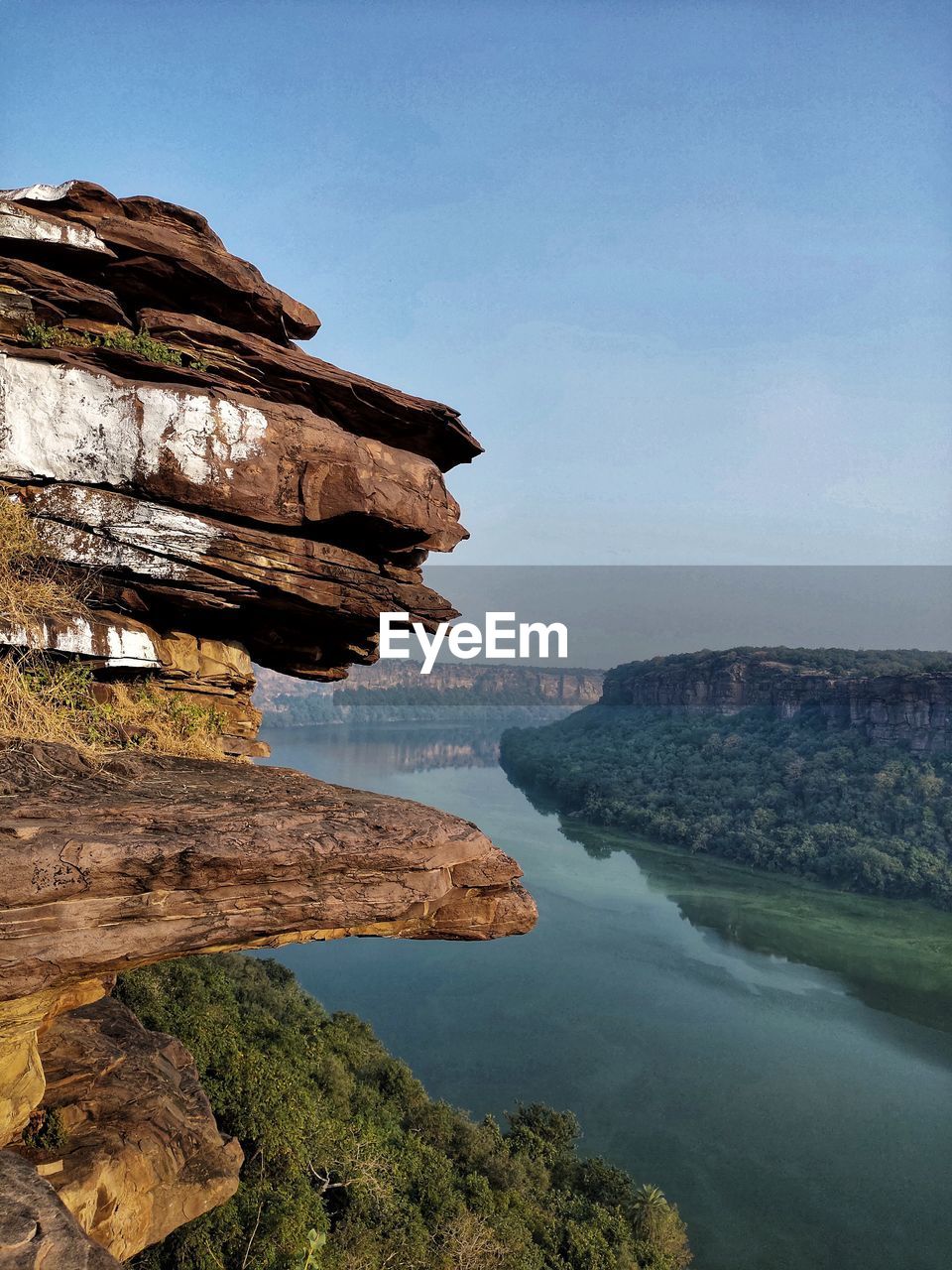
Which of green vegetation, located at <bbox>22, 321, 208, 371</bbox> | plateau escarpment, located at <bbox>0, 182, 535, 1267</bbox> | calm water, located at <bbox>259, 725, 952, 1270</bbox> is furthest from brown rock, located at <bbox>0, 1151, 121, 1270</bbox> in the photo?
calm water, located at <bbox>259, 725, 952, 1270</bbox>

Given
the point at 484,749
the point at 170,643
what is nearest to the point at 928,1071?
the point at 170,643

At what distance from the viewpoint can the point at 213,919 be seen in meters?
5.05

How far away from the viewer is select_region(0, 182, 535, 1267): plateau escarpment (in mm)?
4875

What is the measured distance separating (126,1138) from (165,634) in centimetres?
535

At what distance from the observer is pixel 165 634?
28.6ft

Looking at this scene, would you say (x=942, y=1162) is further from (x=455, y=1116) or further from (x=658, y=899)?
(x=658, y=899)

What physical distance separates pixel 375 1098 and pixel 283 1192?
8004 millimetres

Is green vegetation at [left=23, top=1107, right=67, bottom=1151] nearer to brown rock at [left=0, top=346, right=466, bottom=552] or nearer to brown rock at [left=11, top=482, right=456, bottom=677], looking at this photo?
brown rock at [left=11, top=482, right=456, bottom=677]

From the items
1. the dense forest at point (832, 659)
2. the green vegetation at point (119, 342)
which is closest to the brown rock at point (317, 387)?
the green vegetation at point (119, 342)

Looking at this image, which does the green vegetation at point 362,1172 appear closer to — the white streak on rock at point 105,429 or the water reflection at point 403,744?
the white streak on rock at point 105,429

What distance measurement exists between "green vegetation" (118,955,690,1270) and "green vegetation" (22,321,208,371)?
11.5m

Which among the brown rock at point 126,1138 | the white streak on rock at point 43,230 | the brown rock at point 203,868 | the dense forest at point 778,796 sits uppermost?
the white streak on rock at point 43,230

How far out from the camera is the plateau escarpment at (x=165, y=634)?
16.0ft

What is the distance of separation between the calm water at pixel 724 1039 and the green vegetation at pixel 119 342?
24154mm
